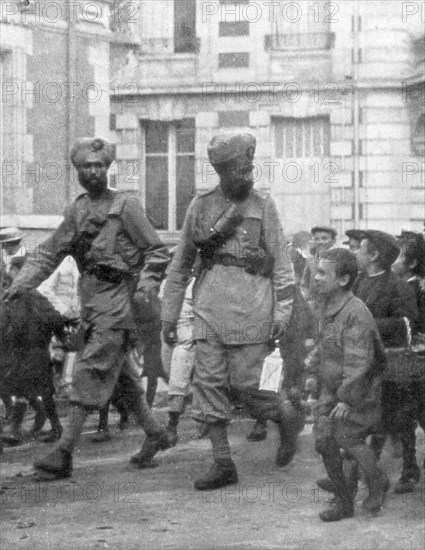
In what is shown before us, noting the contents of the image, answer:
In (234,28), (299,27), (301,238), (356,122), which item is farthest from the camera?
(234,28)

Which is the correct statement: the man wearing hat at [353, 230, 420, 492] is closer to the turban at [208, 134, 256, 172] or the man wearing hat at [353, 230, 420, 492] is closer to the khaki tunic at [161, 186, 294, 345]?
the khaki tunic at [161, 186, 294, 345]

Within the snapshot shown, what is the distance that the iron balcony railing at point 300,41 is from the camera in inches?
941

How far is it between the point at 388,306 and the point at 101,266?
1.71 metres

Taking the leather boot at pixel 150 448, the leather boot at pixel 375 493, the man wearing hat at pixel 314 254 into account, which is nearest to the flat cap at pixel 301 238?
the man wearing hat at pixel 314 254

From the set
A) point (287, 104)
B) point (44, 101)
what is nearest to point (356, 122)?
point (287, 104)

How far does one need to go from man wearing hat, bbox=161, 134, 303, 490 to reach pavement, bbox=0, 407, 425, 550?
0.40m

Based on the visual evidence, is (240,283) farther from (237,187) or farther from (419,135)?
(419,135)

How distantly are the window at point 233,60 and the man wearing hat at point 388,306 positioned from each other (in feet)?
54.7

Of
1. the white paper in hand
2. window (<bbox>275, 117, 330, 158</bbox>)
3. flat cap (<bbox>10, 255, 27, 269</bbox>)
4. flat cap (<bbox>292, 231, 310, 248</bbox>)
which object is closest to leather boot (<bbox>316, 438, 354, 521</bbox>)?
the white paper in hand

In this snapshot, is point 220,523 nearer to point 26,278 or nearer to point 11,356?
point 26,278

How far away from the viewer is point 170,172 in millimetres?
24531

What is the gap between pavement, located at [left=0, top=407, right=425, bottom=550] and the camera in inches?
237

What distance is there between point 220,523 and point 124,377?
188cm

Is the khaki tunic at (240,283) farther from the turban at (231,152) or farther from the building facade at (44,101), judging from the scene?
the building facade at (44,101)
